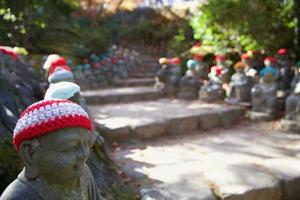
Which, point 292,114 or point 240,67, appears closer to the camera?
point 292,114

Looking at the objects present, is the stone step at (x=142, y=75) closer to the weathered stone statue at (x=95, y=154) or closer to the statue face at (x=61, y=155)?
the weathered stone statue at (x=95, y=154)

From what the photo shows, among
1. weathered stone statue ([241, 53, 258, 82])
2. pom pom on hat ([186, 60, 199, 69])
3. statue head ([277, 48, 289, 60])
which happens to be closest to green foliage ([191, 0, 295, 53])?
statue head ([277, 48, 289, 60])

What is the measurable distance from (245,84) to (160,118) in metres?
2.25

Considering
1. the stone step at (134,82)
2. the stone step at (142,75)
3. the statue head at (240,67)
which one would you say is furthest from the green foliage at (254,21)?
the stone step at (142,75)

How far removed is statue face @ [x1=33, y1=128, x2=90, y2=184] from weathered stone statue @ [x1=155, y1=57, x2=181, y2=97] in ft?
23.5

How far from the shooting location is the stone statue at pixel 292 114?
5.96 meters

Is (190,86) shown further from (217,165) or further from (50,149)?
(50,149)

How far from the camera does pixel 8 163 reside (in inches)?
111

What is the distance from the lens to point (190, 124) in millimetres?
6195

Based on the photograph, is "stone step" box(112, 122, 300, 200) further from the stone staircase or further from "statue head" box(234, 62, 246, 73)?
"statue head" box(234, 62, 246, 73)

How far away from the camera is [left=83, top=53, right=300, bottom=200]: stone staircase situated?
3.56m

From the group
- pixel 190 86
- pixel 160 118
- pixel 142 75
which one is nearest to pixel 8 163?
pixel 160 118

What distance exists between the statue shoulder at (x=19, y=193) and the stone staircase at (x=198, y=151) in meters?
1.76

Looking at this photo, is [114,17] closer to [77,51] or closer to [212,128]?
[77,51]
